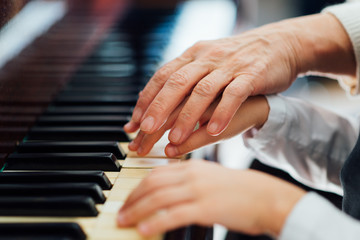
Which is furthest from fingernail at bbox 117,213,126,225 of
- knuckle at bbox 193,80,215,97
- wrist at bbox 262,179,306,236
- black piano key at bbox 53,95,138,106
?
black piano key at bbox 53,95,138,106

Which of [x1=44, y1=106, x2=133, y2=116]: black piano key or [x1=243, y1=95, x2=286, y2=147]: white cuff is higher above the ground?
[x1=44, y1=106, x2=133, y2=116]: black piano key

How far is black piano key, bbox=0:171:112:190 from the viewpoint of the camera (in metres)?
0.90

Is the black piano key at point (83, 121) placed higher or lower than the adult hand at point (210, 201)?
lower

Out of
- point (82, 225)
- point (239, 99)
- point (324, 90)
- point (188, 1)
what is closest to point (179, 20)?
point (188, 1)

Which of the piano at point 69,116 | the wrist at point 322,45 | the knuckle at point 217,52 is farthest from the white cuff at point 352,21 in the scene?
the piano at point 69,116

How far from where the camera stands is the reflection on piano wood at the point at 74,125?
79cm

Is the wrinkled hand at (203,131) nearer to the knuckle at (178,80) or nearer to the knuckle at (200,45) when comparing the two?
the knuckle at (178,80)

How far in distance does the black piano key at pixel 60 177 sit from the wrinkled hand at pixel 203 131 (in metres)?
0.16

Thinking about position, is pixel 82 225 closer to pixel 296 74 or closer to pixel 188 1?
pixel 296 74

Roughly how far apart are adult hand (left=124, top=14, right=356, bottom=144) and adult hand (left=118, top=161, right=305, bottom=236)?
0.87ft

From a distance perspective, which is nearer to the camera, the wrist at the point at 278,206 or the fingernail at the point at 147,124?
the wrist at the point at 278,206

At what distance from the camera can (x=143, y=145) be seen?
1.04 meters

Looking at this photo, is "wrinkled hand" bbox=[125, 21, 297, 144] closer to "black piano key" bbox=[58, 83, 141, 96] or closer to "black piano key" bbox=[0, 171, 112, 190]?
"black piano key" bbox=[0, 171, 112, 190]

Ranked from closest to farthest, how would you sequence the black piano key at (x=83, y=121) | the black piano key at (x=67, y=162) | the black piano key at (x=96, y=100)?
the black piano key at (x=67, y=162) < the black piano key at (x=83, y=121) < the black piano key at (x=96, y=100)
